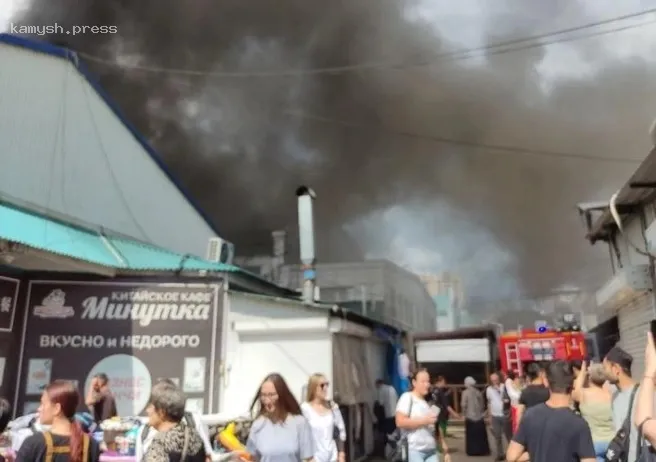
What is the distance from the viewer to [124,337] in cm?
687

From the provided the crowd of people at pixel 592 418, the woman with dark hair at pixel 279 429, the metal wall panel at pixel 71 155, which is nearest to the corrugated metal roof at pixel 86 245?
the metal wall panel at pixel 71 155

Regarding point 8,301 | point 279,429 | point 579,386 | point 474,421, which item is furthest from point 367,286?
→ point 279,429

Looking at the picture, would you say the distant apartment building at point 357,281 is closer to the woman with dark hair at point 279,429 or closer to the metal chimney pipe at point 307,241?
the metal chimney pipe at point 307,241

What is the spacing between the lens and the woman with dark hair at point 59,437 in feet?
8.08

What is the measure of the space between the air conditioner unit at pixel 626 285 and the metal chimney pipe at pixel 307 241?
459cm

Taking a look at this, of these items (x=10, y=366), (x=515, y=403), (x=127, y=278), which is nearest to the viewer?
(x=10, y=366)

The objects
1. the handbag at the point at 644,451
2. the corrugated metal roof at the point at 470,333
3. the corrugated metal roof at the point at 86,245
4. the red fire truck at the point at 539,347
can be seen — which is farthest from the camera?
the corrugated metal roof at the point at 470,333

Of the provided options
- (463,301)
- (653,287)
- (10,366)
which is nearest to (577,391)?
(653,287)

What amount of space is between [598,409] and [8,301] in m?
6.42

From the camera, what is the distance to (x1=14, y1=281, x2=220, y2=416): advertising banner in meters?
6.70

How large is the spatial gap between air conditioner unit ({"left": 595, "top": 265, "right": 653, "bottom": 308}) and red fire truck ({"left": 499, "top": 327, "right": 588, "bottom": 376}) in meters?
2.51

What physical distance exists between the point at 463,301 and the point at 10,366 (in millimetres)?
45128

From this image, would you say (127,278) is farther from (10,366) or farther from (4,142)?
(4,142)

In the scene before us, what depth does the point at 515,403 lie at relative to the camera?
8.28 metres
